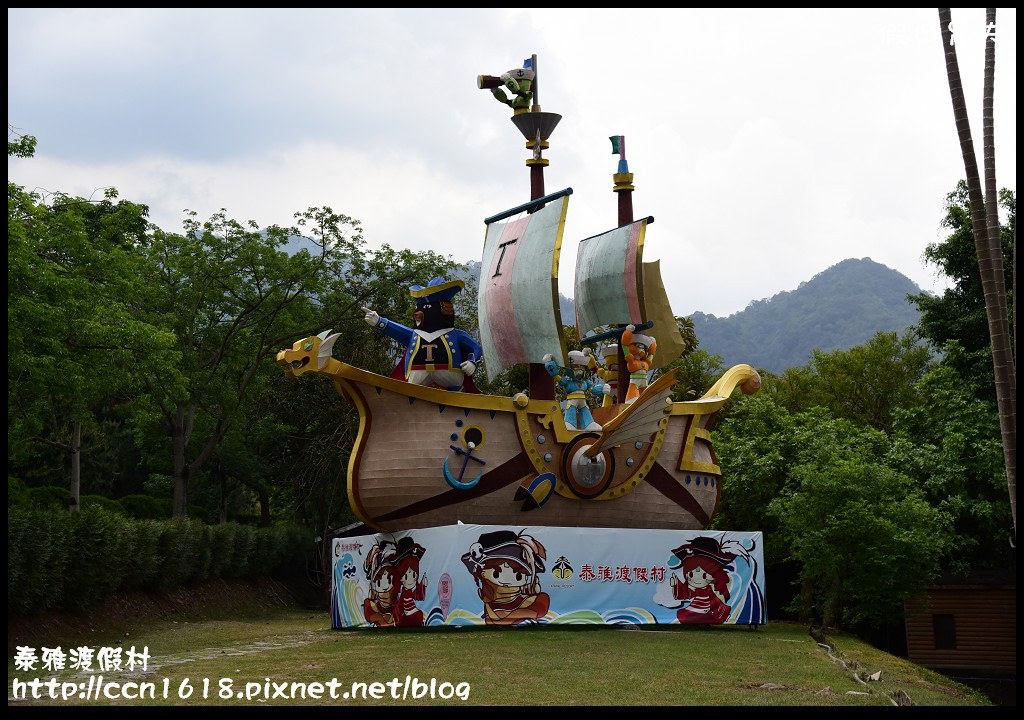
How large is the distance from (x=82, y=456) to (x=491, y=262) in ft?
63.1

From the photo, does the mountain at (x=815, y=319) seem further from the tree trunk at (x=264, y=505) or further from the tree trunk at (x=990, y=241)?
the tree trunk at (x=990, y=241)

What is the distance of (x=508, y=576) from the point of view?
1387 cm

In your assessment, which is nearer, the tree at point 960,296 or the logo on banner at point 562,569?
the logo on banner at point 562,569

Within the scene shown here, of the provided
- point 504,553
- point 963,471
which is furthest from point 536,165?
point 963,471

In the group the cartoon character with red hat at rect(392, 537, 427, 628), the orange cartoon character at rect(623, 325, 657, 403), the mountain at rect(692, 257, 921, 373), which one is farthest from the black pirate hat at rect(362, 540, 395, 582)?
the mountain at rect(692, 257, 921, 373)

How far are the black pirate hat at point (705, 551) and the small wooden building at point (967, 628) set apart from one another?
6.82 metres

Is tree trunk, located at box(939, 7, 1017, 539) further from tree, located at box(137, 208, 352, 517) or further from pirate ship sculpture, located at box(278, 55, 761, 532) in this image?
tree, located at box(137, 208, 352, 517)

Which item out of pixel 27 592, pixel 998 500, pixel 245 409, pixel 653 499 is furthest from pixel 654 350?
pixel 245 409

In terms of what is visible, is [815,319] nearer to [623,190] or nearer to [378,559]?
[623,190]

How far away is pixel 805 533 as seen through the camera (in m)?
18.3

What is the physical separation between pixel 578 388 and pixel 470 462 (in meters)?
2.84

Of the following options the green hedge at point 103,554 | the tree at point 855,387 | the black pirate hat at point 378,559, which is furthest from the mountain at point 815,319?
the black pirate hat at point 378,559

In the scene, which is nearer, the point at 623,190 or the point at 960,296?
the point at 623,190

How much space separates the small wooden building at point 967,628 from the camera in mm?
20719
